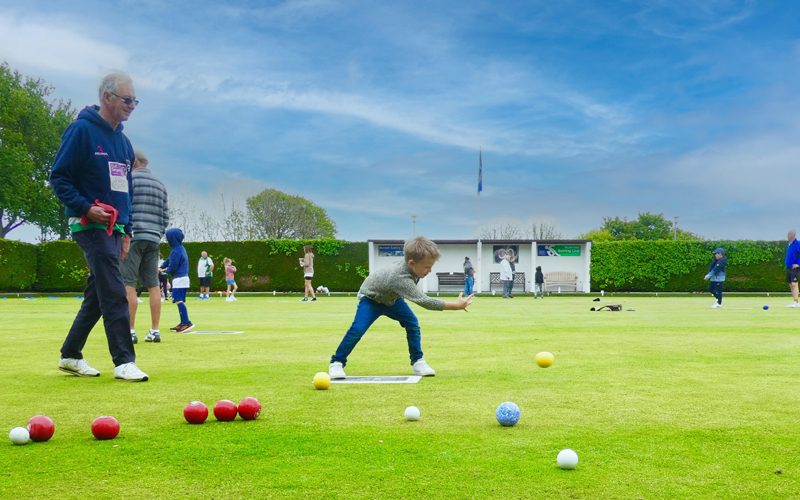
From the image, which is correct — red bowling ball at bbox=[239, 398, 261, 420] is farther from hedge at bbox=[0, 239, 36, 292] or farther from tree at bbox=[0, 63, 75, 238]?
tree at bbox=[0, 63, 75, 238]

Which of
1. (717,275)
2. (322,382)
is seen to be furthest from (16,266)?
(322,382)

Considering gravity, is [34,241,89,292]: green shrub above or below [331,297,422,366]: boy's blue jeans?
above

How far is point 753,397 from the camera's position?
448 cm

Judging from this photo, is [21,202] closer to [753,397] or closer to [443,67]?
[443,67]

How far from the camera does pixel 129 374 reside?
17.3 ft

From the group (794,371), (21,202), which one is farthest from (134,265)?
(21,202)

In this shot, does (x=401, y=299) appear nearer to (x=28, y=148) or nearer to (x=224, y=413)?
(x=224, y=413)

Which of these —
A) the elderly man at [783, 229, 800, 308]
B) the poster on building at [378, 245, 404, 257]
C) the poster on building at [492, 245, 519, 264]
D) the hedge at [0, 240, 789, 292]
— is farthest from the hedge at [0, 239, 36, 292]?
the elderly man at [783, 229, 800, 308]

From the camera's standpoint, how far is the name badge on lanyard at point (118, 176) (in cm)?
545

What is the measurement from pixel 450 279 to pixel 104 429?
113ft

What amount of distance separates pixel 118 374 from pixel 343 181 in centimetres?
3370

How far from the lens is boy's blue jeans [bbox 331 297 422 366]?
223 inches

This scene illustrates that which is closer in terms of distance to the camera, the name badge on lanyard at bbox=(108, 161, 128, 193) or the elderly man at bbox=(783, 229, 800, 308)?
the name badge on lanyard at bbox=(108, 161, 128, 193)

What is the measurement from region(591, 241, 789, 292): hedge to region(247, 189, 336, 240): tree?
3052 centimetres
